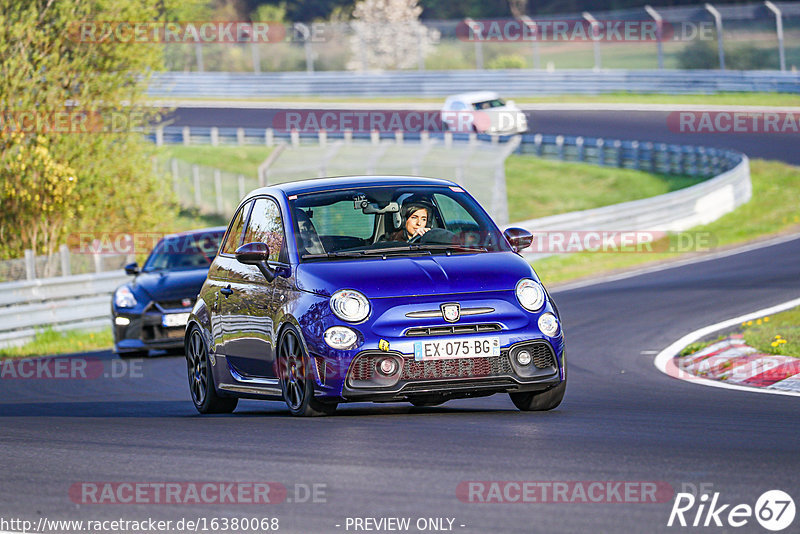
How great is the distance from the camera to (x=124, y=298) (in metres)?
17.7

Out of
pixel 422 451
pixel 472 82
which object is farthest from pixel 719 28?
pixel 422 451

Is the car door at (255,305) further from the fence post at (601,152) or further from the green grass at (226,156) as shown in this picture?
the green grass at (226,156)

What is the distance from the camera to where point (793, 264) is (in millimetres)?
21875

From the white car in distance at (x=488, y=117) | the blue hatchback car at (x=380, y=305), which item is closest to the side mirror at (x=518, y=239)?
the blue hatchback car at (x=380, y=305)

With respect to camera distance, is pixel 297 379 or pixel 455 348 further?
pixel 297 379

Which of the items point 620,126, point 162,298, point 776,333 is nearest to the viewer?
point 776,333

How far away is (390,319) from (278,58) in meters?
57.6

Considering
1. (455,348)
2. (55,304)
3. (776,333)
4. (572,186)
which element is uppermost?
(455,348)

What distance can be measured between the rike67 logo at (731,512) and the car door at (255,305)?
13.6ft

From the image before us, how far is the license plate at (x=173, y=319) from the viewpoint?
1708 cm

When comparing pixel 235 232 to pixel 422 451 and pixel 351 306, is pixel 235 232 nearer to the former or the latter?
pixel 351 306

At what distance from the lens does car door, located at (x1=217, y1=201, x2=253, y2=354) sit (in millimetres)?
10195

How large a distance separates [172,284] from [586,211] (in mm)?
10859

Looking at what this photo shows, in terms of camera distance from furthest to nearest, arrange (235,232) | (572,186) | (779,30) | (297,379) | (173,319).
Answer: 1. (779,30)
2. (572,186)
3. (173,319)
4. (235,232)
5. (297,379)
